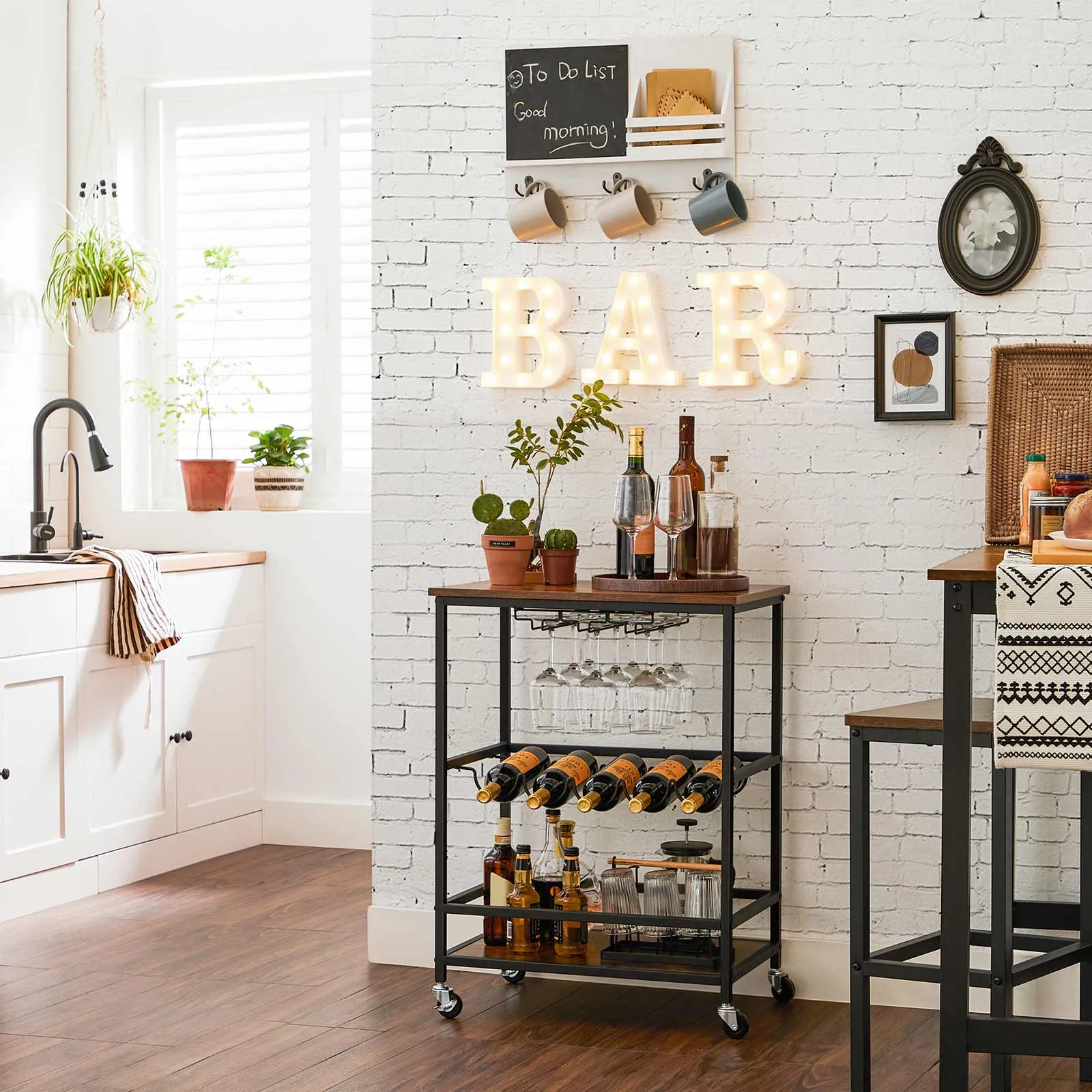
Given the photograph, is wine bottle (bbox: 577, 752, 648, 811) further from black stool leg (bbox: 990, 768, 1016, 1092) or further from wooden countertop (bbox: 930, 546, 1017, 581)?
wooden countertop (bbox: 930, 546, 1017, 581)

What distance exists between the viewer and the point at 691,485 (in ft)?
11.4

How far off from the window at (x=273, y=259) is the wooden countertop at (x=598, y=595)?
6.02ft

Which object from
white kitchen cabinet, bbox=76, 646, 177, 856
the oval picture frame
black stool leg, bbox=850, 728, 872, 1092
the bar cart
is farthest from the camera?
white kitchen cabinet, bbox=76, 646, 177, 856

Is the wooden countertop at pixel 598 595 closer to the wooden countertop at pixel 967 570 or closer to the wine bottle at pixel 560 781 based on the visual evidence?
the wine bottle at pixel 560 781

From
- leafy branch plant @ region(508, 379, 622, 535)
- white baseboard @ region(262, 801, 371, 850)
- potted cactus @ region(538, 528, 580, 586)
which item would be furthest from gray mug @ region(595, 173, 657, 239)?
white baseboard @ region(262, 801, 371, 850)

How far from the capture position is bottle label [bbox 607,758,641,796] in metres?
3.51

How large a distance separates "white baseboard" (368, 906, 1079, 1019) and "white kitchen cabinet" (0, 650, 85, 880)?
3.36 ft

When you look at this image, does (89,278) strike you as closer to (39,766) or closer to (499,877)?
(39,766)

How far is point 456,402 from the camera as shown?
392 centimetres

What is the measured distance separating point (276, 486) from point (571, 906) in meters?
2.20

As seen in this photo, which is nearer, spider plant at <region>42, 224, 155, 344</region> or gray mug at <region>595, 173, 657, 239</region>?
gray mug at <region>595, 173, 657, 239</region>

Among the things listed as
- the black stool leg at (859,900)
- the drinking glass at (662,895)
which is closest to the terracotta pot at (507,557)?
the drinking glass at (662,895)

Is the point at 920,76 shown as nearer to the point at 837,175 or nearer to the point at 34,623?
the point at 837,175

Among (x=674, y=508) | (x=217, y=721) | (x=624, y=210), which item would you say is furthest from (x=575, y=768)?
(x=217, y=721)
